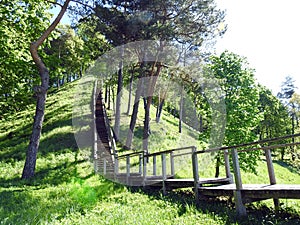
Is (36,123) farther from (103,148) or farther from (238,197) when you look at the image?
(238,197)

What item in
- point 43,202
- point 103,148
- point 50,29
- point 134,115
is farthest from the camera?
point 134,115

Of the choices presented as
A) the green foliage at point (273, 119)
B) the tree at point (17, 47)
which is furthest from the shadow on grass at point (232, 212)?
the green foliage at point (273, 119)

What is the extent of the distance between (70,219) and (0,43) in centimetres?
805

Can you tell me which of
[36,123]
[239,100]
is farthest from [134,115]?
[36,123]

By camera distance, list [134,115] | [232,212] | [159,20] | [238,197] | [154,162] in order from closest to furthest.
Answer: [238,197], [232,212], [154,162], [159,20], [134,115]

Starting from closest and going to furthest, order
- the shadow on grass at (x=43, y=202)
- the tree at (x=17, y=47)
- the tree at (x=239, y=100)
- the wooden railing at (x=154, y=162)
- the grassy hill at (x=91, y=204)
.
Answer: the grassy hill at (x=91, y=204) → the shadow on grass at (x=43, y=202) → the wooden railing at (x=154, y=162) → the tree at (x=17, y=47) → the tree at (x=239, y=100)

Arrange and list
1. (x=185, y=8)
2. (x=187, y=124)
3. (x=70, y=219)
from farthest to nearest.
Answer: (x=187, y=124) → (x=185, y=8) → (x=70, y=219)

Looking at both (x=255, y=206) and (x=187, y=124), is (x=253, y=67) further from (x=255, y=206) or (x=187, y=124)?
(x=187, y=124)

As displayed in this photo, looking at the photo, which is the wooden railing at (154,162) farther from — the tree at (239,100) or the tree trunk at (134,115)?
the tree trunk at (134,115)

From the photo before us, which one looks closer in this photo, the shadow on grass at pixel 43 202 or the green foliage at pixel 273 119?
the shadow on grass at pixel 43 202

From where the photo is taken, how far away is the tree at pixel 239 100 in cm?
Result: 1119

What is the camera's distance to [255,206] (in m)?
5.97

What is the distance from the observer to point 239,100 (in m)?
11.7

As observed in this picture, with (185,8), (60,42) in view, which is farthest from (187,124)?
(185,8)
